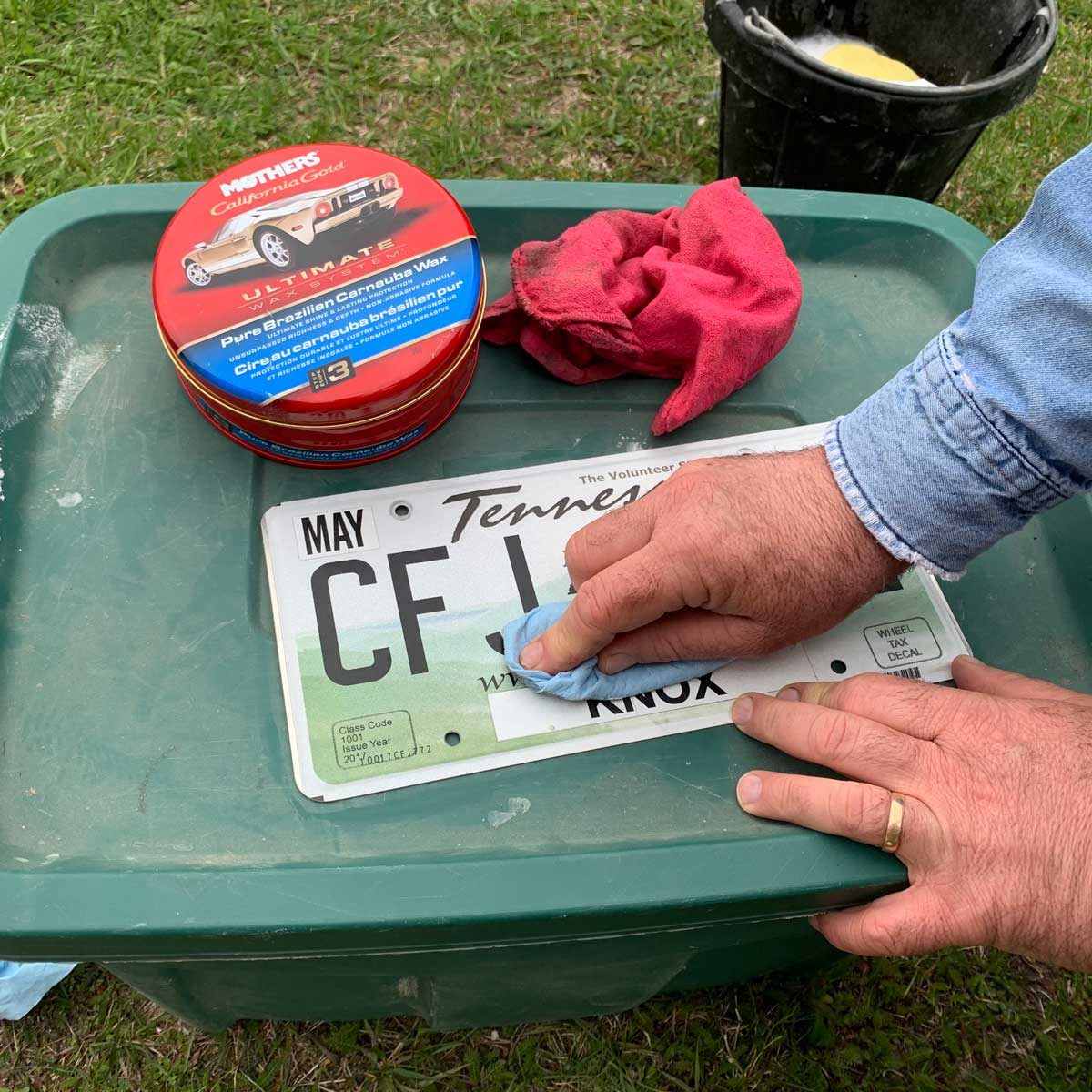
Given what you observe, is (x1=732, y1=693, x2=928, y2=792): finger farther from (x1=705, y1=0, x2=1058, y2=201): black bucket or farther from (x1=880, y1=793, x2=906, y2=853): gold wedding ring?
(x1=705, y1=0, x2=1058, y2=201): black bucket

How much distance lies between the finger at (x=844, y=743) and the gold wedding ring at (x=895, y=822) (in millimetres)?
10

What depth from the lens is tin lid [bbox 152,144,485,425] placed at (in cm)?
65

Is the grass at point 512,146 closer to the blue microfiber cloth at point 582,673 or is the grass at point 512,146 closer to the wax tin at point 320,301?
Result: the blue microfiber cloth at point 582,673

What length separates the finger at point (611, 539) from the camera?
0.65m

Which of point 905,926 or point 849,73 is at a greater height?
point 849,73

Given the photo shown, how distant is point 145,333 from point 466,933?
56 centimetres

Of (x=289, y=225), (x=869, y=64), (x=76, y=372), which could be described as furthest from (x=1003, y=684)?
(x=869, y=64)

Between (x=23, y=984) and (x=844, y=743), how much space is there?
0.86m

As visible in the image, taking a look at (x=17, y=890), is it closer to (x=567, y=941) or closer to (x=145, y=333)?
(x=567, y=941)

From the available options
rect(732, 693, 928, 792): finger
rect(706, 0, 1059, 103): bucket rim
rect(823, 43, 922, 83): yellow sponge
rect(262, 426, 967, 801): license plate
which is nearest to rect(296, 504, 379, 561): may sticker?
rect(262, 426, 967, 801): license plate

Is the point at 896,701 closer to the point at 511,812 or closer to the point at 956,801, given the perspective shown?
the point at 956,801

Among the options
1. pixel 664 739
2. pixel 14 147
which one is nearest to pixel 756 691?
pixel 664 739

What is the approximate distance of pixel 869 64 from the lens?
52.9 inches

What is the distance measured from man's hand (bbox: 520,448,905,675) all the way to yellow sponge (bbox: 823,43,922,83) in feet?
3.16
